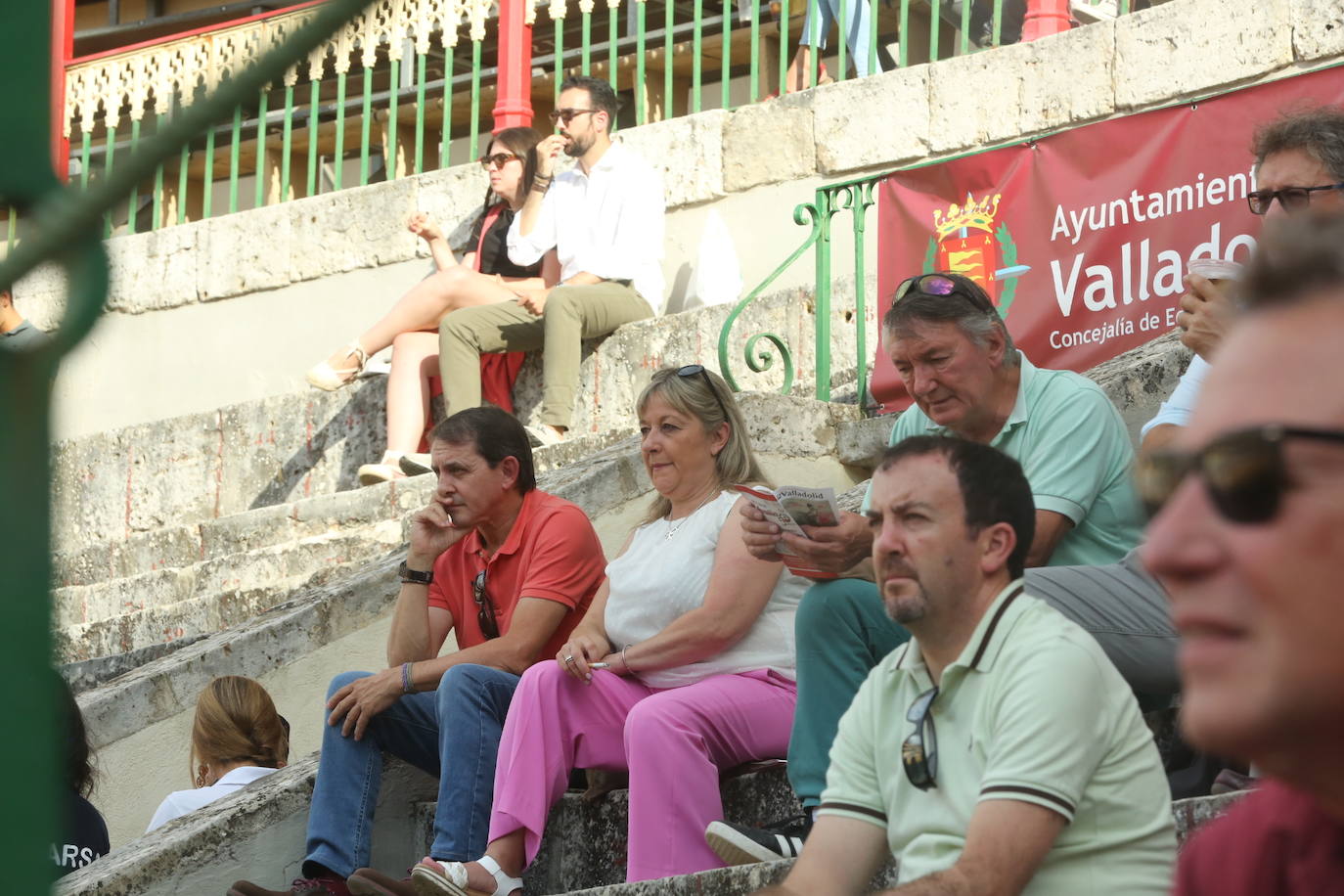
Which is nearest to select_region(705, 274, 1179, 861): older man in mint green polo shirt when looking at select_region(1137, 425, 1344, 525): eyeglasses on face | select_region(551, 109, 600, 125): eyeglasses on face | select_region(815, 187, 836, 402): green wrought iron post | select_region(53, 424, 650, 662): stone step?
select_region(815, 187, 836, 402): green wrought iron post

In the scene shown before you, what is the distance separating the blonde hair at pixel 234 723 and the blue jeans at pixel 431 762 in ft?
1.57

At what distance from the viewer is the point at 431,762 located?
4.93 meters

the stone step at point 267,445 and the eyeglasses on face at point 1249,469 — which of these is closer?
the eyeglasses on face at point 1249,469

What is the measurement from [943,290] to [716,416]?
0.72 meters

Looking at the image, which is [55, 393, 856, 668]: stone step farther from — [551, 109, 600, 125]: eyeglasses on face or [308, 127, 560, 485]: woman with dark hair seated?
[551, 109, 600, 125]: eyeglasses on face

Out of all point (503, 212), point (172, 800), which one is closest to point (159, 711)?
point (172, 800)

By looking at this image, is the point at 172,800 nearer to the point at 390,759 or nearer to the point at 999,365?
the point at 390,759

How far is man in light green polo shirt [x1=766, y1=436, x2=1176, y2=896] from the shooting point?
2871mm

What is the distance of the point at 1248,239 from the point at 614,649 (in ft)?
8.00

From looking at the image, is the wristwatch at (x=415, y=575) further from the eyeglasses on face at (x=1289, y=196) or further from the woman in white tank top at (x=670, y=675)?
the eyeglasses on face at (x=1289, y=196)

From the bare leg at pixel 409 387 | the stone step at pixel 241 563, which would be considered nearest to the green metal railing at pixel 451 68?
the bare leg at pixel 409 387

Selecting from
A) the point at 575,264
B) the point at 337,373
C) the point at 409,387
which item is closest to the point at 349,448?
the point at 337,373

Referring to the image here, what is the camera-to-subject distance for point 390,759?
197 inches

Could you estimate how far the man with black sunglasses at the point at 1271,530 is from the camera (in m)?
1.28
